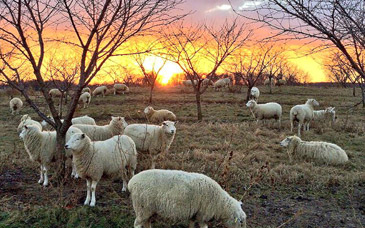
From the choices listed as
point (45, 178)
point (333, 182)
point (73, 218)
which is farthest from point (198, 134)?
point (73, 218)

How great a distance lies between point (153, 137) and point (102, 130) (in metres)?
1.65

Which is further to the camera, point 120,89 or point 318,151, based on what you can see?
point 120,89

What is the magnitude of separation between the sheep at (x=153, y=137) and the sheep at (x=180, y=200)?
3336 millimetres

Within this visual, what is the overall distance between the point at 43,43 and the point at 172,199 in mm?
4308

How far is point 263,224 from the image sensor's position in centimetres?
473

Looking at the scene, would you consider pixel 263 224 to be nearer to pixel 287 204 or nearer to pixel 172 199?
pixel 287 204

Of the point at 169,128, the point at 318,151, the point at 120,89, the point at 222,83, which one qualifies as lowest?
the point at 318,151

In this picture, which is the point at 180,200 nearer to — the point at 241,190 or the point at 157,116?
the point at 241,190

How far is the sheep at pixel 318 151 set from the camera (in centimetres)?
812

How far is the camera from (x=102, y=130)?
8.38m

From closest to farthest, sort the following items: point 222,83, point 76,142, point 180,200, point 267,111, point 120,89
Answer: point 180,200 < point 76,142 < point 267,111 < point 120,89 < point 222,83

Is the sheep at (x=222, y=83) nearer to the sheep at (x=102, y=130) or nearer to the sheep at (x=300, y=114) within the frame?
the sheep at (x=300, y=114)

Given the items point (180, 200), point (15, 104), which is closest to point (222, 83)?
point (15, 104)

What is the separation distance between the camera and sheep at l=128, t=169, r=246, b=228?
3945 mm
